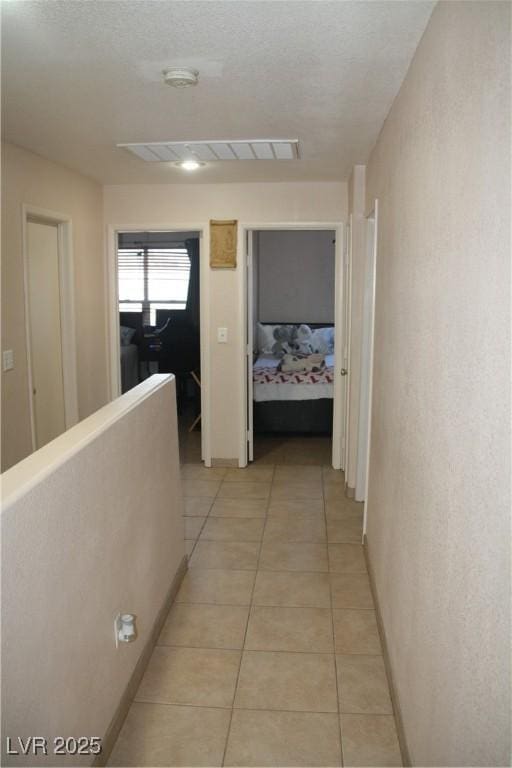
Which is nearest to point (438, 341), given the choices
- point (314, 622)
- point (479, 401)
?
point (479, 401)

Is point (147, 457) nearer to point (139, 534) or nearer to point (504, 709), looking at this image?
point (139, 534)

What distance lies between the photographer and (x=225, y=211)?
516 centimetres

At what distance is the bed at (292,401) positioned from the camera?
6.09m

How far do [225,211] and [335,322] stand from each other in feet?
4.26

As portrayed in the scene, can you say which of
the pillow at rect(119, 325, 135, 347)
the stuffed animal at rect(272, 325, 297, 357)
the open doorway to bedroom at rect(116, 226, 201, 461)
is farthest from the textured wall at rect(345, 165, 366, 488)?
the pillow at rect(119, 325, 135, 347)

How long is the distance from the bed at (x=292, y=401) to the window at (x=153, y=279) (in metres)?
3.19

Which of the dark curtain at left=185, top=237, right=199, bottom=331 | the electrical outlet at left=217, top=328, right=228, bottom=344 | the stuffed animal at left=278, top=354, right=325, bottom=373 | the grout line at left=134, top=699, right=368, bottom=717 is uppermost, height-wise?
the dark curtain at left=185, top=237, right=199, bottom=331

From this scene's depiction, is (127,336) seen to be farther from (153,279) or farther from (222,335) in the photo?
(222,335)

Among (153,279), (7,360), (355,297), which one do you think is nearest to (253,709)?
(7,360)

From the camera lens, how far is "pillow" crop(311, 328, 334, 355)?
7.51m

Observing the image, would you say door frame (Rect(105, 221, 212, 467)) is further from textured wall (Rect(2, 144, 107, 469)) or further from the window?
the window

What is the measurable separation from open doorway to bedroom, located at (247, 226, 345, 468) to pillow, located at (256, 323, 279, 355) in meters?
0.01

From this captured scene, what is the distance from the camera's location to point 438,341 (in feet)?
5.71

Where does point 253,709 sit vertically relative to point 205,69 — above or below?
below
